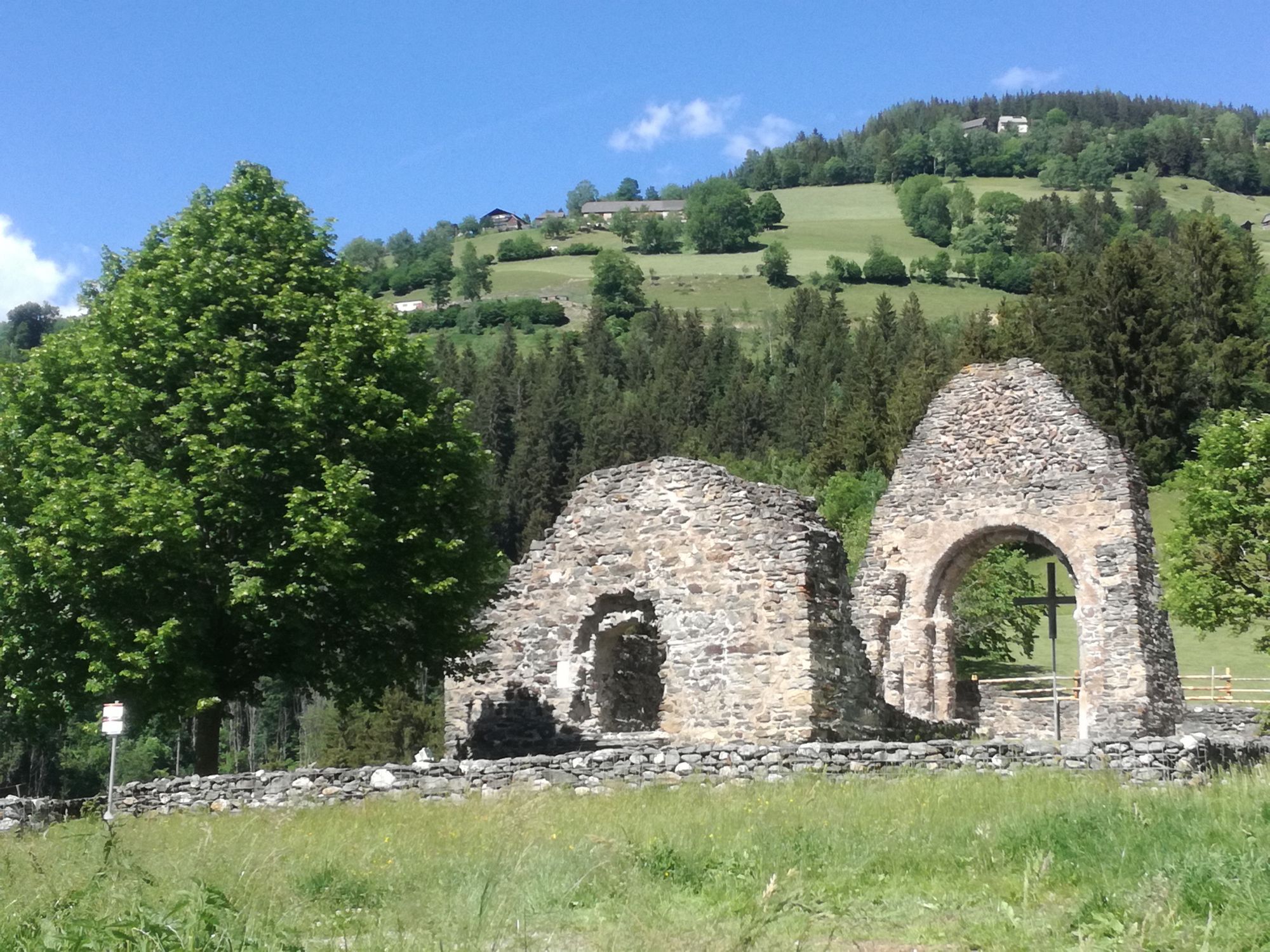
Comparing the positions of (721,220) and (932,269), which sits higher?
(721,220)

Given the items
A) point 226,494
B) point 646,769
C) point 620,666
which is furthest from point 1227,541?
point 226,494

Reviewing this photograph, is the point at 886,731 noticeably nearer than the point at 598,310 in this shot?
Yes

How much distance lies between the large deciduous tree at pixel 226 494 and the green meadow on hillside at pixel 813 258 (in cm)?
10901

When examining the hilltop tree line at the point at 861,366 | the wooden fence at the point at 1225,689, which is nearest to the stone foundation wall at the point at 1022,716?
the wooden fence at the point at 1225,689

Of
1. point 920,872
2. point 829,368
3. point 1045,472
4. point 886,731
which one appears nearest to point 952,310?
point 829,368

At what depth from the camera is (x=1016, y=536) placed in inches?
1035

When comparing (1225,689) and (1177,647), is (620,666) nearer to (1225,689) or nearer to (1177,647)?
(1225,689)

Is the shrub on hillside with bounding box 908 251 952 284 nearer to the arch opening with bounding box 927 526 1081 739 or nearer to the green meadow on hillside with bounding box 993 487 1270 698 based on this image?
the green meadow on hillside with bounding box 993 487 1270 698

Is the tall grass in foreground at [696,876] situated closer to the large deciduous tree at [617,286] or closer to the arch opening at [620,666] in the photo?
the arch opening at [620,666]

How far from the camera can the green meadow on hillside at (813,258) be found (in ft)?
452

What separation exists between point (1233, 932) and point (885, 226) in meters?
164

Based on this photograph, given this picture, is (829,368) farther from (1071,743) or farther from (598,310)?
(1071,743)

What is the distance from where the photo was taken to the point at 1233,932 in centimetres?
666

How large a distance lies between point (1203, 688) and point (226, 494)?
25.3 meters
